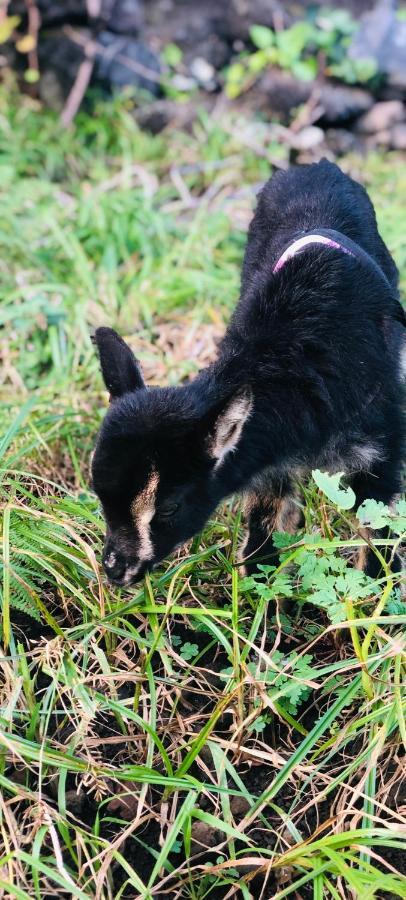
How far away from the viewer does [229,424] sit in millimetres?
3146

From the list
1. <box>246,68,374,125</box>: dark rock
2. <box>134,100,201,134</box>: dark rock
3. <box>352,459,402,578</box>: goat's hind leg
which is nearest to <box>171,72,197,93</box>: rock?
<box>134,100,201,134</box>: dark rock

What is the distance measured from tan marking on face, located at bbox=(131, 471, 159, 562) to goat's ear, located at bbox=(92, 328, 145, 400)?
473 millimetres

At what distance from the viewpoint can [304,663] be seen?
10.8 ft

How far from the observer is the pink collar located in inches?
145

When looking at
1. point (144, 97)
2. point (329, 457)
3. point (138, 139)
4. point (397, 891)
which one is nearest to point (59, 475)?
point (329, 457)

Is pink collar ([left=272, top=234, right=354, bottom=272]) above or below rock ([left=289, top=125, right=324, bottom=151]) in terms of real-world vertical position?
above

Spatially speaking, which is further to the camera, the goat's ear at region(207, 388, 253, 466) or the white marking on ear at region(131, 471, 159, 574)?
the white marking on ear at region(131, 471, 159, 574)

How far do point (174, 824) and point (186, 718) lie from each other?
48 centimetres

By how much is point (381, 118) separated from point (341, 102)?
441 millimetres

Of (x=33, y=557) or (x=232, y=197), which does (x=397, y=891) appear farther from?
(x=232, y=197)

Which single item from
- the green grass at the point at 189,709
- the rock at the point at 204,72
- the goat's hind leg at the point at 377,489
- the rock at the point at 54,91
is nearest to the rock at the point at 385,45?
the rock at the point at 204,72

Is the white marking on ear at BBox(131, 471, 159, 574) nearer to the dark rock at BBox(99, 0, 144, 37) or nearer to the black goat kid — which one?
the black goat kid

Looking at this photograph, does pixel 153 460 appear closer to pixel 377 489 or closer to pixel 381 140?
pixel 377 489

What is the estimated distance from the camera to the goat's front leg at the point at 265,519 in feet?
12.8
